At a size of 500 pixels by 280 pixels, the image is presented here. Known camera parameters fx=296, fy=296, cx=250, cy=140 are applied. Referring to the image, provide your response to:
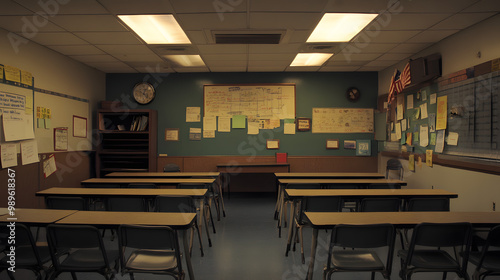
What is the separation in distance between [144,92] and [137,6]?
3.62m

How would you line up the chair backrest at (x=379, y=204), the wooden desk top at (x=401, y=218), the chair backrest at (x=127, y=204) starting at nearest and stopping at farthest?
the wooden desk top at (x=401, y=218) < the chair backrest at (x=379, y=204) < the chair backrest at (x=127, y=204)

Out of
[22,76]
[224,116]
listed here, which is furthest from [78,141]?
[224,116]

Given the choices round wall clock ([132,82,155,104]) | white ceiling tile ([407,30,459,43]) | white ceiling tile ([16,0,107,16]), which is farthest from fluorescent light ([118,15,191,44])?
white ceiling tile ([407,30,459,43])

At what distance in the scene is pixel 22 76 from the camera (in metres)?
4.16

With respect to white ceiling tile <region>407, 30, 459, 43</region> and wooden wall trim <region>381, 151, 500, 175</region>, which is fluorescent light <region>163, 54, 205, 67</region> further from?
wooden wall trim <region>381, 151, 500, 175</region>

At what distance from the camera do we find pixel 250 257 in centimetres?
310

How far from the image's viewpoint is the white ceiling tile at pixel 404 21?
3492 mm

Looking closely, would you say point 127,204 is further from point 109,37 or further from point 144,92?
point 144,92

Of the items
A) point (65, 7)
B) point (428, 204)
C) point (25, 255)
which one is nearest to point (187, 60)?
point (65, 7)

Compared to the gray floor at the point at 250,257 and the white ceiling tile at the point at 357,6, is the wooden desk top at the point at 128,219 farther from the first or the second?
the white ceiling tile at the point at 357,6

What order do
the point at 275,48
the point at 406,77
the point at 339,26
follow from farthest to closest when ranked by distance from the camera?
the point at 406,77
the point at 275,48
the point at 339,26

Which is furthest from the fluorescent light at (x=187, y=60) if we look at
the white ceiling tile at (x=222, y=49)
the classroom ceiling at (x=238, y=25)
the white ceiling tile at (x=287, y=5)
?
the white ceiling tile at (x=287, y=5)

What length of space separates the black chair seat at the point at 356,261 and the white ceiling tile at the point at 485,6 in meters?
2.95

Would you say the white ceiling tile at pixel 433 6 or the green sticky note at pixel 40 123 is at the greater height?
the white ceiling tile at pixel 433 6
